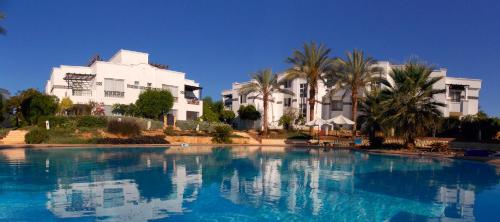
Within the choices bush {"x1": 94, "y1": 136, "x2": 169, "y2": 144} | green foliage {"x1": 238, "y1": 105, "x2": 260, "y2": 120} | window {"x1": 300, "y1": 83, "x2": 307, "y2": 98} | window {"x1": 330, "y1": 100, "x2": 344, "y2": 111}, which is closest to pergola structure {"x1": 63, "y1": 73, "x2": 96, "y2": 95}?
bush {"x1": 94, "y1": 136, "x2": 169, "y2": 144}

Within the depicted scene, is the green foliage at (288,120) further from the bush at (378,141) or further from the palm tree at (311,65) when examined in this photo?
the bush at (378,141)

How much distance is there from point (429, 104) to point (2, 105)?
4717 centimetres

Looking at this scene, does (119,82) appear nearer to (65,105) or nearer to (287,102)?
(65,105)

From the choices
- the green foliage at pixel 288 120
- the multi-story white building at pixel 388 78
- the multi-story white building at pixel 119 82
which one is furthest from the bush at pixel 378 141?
the multi-story white building at pixel 119 82

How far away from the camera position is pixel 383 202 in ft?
32.7

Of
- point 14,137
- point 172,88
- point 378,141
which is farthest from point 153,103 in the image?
point 378,141

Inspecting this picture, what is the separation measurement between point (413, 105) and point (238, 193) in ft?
62.4

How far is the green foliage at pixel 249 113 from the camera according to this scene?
5272 centimetres

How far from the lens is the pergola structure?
45.3 metres

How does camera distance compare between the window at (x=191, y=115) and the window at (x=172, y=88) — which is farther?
the window at (x=191, y=115)

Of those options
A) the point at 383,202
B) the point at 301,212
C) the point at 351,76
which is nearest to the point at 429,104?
the point at 351,76

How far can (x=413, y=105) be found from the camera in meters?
25.0

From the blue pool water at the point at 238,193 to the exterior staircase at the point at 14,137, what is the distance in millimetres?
15291

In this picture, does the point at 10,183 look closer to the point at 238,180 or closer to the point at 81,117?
the point at 238,180
